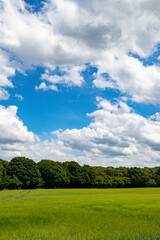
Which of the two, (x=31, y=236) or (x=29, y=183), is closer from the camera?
(x=31, y=236)

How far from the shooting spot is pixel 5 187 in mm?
83438

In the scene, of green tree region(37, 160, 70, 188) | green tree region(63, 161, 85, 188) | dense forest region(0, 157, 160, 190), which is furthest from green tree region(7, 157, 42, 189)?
green tree region(63, 161, 85, 188)

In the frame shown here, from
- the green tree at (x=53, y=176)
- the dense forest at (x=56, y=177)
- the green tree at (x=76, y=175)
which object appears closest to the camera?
the dense forest at (x=56, y=177)

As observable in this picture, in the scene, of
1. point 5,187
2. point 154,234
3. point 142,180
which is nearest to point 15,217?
point 154,234

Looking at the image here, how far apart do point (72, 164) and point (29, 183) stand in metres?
31.3

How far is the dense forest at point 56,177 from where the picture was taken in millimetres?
87906

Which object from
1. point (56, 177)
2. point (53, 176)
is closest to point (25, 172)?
point (53, 176)

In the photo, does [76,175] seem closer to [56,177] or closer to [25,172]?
[56,177]

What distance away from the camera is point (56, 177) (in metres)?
98.6

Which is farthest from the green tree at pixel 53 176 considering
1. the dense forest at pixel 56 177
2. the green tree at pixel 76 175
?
the green tree at pixel 76 175

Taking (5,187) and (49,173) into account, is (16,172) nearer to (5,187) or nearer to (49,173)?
(5,187)

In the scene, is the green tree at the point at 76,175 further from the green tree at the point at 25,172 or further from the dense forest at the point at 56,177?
the green tree at the point at 25,172

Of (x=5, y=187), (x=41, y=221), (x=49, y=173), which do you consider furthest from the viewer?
(x=49, y=173)

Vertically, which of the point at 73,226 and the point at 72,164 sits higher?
the point at 72,164
